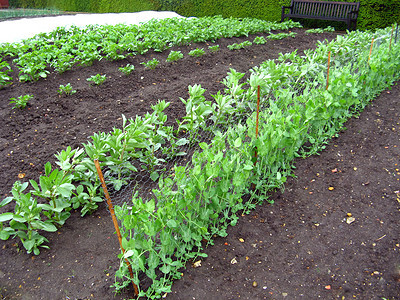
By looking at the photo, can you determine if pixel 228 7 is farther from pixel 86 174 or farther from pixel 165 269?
pixel 165 269

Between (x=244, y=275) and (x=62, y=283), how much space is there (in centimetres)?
112

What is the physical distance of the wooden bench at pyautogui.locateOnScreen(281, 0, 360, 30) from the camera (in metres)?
8.62

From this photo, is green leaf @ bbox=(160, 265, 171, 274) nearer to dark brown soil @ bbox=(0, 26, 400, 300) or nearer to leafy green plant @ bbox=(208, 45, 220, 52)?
dark brown soil @ bbox=(0, 26, 400, 300)

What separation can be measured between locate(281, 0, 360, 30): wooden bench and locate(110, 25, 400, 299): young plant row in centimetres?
544

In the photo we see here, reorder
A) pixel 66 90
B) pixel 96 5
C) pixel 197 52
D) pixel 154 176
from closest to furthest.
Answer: pixel 154 176, pixel 66 90, pixel 197 52, pixel 96 5

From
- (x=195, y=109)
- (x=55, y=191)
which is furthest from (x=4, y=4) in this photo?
(x=55, y=191)

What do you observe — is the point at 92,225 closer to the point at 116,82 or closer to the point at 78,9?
the point at 116,82

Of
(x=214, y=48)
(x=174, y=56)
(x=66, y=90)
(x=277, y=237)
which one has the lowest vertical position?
(x=277, y=237)

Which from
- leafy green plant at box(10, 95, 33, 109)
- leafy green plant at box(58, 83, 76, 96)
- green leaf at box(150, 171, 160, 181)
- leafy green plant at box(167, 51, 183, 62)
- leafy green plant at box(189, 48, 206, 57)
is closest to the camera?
green leaf at box(150, 171, 160, 181)

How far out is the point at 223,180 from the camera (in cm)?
209

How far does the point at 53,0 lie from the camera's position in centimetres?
1744

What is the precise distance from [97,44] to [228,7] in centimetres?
719

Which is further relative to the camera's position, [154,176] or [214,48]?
[214,48]

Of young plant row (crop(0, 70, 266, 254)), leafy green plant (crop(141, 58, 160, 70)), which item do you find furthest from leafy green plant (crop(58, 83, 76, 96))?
young plant row (crop(0, 70, 266, 254))
